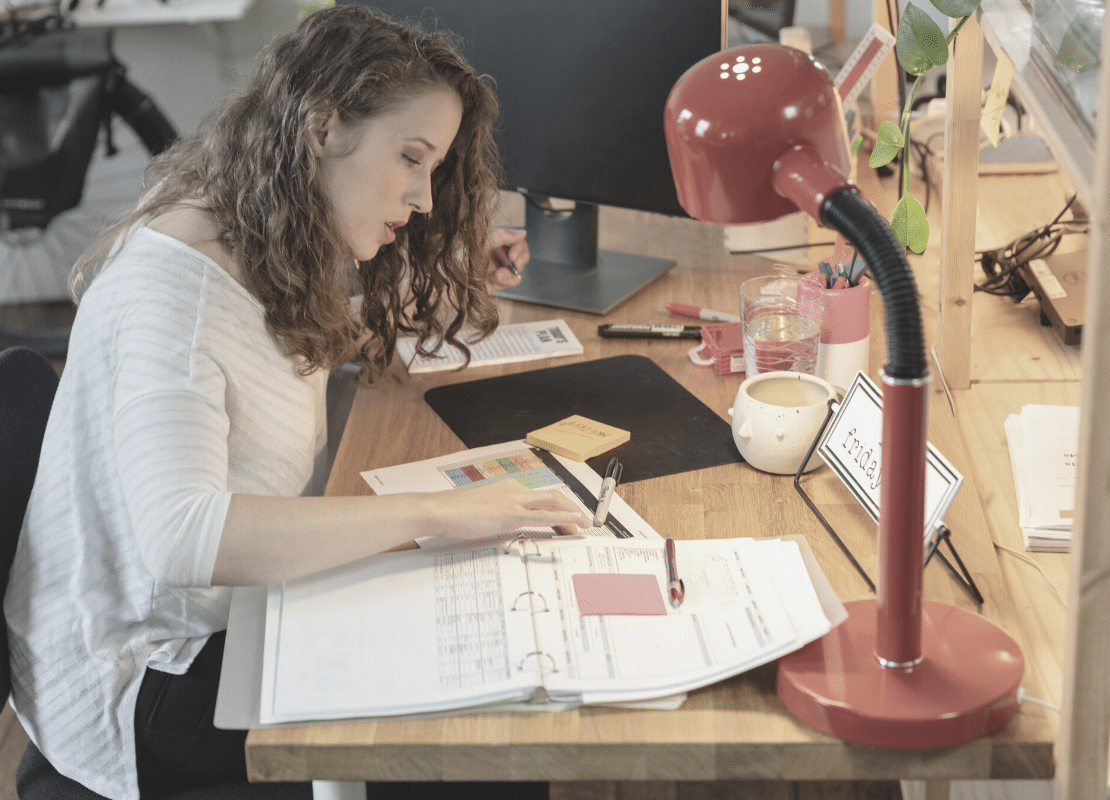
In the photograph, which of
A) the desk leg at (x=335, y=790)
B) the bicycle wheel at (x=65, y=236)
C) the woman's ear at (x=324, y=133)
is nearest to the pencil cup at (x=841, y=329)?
the woman's ear at (x=324, y=133)

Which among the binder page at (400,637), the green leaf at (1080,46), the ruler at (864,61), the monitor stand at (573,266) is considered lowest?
the monitor stand at (573,266)

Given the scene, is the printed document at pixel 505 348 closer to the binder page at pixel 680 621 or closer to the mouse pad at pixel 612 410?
the mouse pad at pixel 612 410

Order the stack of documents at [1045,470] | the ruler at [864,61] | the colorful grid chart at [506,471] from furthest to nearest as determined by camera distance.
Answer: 1. the ruler at [864,61]
2. the colorful grid chart at [506,471]
3. the stack of documents at [1045,470]

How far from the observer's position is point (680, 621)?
0.85 metres

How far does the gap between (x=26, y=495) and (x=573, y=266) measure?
34.8 inches

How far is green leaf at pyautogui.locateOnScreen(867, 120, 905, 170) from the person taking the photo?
1146mm

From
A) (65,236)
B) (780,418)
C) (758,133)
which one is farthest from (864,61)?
(65,236)

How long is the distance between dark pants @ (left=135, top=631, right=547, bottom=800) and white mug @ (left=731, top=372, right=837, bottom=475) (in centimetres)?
58

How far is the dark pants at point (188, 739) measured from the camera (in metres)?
1.04

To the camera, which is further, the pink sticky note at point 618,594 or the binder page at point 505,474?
the binder page at point 505,474

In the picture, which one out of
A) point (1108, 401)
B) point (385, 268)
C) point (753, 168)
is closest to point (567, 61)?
point (385, 268)

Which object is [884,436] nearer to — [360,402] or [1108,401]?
[1108,401]

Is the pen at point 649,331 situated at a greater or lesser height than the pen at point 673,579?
lesser

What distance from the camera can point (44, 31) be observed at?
3.04m
